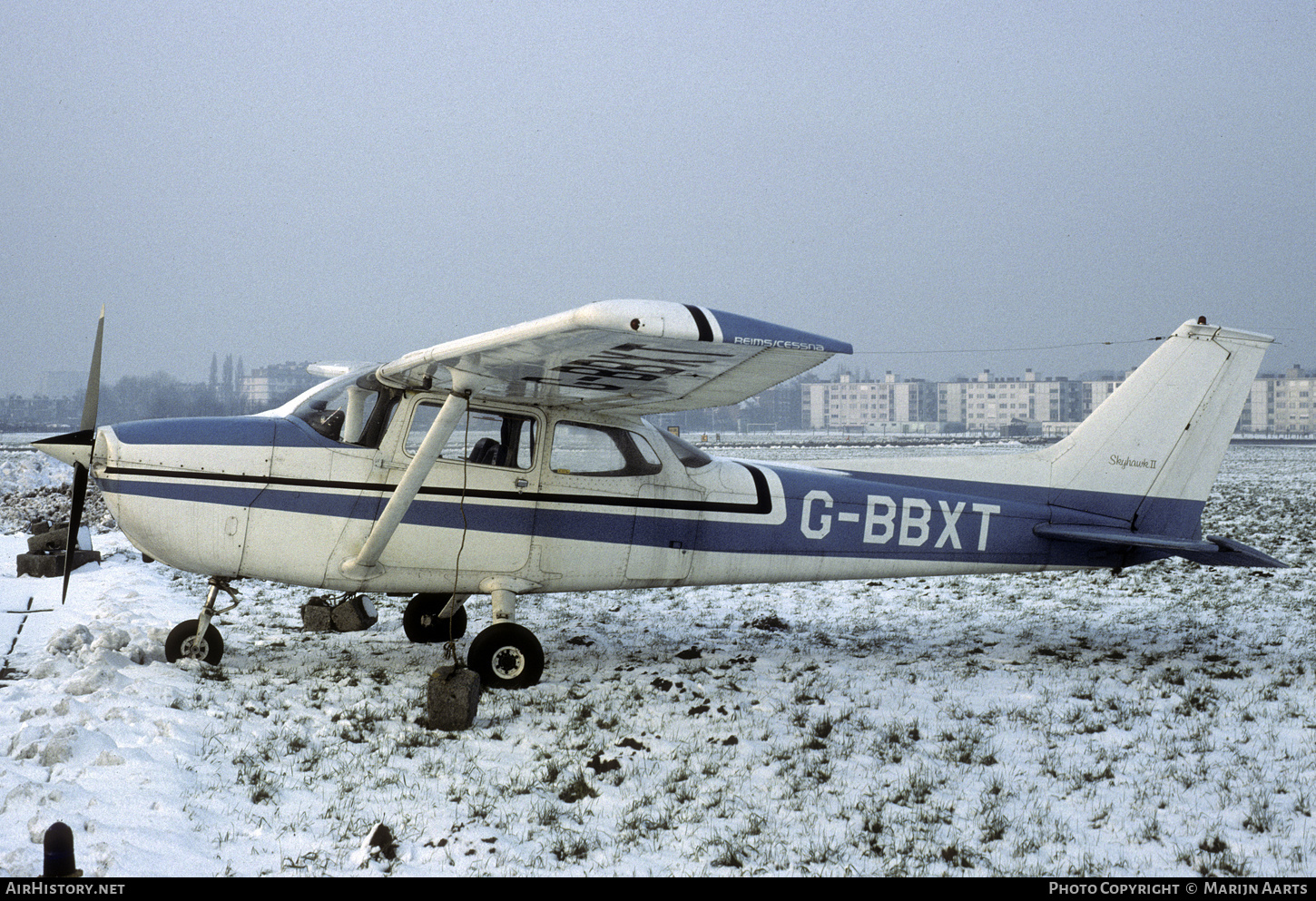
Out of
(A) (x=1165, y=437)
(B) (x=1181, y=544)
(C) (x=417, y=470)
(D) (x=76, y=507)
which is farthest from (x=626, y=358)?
(A) (x=1165, y=437)

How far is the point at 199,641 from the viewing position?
6.20 meters

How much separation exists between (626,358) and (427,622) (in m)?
3.55

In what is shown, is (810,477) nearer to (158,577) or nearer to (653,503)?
(653,503)

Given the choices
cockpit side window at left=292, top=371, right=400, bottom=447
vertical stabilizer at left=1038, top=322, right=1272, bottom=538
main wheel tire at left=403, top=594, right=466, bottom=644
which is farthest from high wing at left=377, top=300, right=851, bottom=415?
vertical stabilizer at left=1038, top=322, right=1272, bottom=538

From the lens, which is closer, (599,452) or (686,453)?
(599,452)

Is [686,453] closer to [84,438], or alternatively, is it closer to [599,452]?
[599,452]

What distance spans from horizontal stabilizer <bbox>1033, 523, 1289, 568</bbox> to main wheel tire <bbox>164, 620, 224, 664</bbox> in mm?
6782

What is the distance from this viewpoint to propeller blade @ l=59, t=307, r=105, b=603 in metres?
5.77

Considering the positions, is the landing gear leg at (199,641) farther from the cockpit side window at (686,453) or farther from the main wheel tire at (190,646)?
the cockpit side window at (686,453)

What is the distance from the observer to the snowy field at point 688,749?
345cm

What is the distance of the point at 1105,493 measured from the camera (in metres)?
7.43

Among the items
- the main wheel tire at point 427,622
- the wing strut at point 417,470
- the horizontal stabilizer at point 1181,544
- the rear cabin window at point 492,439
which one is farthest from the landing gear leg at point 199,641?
the horizontal stabilizer at point 1181,544
